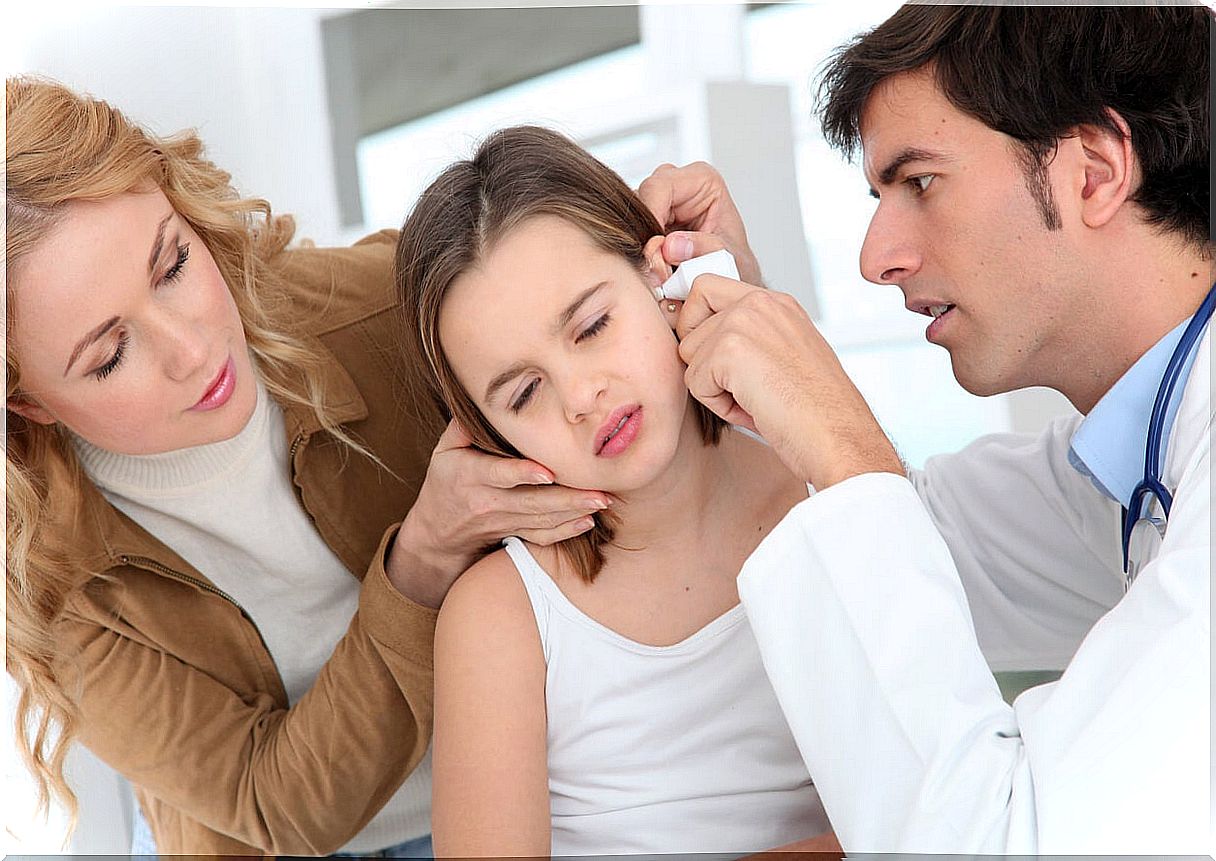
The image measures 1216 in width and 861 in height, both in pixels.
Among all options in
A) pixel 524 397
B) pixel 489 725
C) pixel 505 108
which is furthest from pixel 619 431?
pixel 505 108

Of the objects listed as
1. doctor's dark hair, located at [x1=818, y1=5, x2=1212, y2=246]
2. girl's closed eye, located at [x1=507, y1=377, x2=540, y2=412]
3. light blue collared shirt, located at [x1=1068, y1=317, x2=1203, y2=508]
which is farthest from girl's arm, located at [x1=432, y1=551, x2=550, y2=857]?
doctor's dark hair, located at [x1=818, y1=5, x2=1212, y2=246]

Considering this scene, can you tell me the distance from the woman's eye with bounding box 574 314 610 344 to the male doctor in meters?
0.09

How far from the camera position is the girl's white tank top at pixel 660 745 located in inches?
56.1

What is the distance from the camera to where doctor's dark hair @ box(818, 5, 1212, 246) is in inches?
53.2

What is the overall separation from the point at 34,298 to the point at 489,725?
2.40ft

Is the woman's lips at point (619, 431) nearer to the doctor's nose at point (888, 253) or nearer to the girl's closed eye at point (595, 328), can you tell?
the girl's closed eye at point (595, 328)

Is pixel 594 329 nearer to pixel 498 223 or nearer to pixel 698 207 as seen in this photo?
pixel 498 223

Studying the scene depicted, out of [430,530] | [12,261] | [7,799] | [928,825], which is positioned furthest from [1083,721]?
[7,799]

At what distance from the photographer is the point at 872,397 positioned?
9.07 ft

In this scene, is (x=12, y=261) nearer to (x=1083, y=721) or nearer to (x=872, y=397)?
(x=1083, y=721)

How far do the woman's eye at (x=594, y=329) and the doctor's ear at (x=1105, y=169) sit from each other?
568 millimetres

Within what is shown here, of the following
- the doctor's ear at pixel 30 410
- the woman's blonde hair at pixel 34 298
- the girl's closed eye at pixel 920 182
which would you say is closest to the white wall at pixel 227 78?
the woman's blonde hair at pixel 34 298

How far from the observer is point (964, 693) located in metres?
1.08

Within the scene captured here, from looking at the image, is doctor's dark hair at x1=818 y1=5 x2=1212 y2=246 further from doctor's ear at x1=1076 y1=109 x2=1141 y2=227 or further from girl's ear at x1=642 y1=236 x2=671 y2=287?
girl's ear at x1=642 y1=236 x2=671 y2=287
